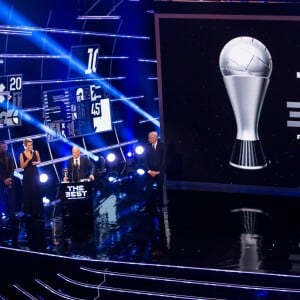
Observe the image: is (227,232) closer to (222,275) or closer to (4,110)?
(222,275)

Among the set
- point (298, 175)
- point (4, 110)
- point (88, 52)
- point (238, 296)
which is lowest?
point (238, 296)

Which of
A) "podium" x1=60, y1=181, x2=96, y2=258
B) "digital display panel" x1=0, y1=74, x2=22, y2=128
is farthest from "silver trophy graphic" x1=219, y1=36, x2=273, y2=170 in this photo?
"digital display panel" x1=0, y1=74, x2=22, y2=128

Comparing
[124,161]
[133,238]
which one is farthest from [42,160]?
[133,238]

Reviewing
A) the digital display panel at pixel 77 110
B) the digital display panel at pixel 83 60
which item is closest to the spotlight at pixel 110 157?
the digital display panel at pixel 77 110

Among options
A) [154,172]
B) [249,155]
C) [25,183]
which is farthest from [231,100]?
[25,183]

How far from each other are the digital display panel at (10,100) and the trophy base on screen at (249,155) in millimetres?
3666

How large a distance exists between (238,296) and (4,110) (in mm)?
4892

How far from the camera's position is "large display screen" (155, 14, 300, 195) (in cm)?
1088

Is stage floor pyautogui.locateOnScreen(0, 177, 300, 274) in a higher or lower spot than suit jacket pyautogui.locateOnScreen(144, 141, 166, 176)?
lower

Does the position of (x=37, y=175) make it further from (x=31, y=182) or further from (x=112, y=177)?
(x=112, y=177)

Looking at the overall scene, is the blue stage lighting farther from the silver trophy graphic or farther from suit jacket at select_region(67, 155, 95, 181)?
the silver trophy graphic

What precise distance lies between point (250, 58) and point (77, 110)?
10.5 ft

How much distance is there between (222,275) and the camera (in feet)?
24.6

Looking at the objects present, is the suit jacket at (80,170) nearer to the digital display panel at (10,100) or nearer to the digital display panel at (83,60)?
the digital display panel at (10,100)
